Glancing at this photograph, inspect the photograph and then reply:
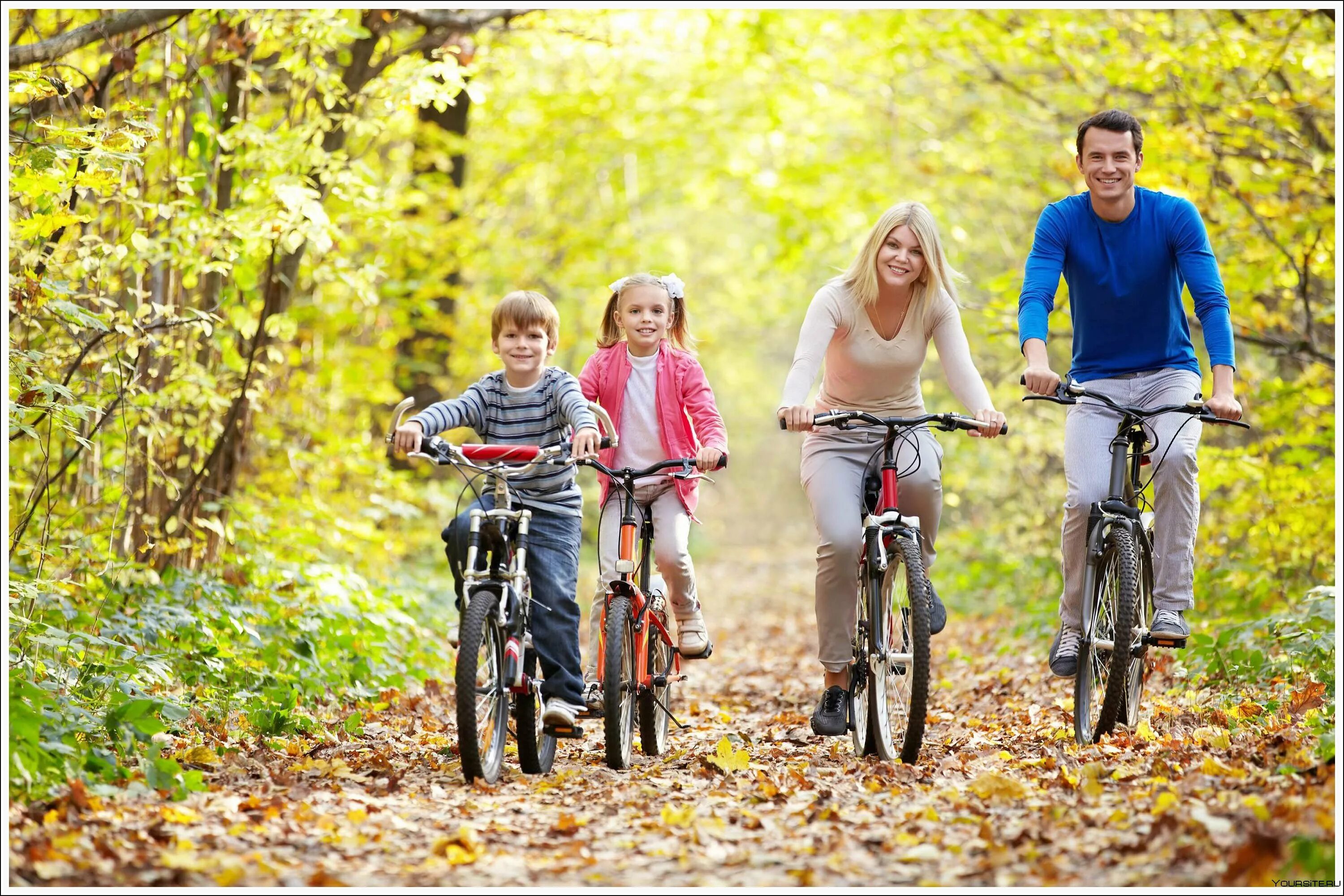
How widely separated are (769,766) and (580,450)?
1.55 metres

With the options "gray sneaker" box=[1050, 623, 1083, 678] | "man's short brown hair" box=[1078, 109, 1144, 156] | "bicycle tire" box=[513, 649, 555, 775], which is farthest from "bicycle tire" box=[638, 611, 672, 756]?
"man's short brown hair" box=[1078, 109, 1144, 156]

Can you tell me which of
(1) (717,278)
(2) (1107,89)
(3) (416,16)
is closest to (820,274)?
(1) (717,278)

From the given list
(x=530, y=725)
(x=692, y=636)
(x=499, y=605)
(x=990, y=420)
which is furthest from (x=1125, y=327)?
(x=530, y=725)

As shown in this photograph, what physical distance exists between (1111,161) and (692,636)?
8.94 ft

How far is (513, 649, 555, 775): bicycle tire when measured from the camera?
4.91m

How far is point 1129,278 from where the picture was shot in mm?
5230

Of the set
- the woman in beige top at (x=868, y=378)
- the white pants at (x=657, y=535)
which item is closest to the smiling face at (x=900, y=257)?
the woman in beige top at (x=868, y=378)

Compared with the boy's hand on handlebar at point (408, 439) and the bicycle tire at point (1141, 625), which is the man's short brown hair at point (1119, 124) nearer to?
the bicycle tire at point (1141, 625)

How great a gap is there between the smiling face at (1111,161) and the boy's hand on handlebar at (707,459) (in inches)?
75.5

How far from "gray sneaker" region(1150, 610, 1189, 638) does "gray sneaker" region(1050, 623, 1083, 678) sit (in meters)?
0.31

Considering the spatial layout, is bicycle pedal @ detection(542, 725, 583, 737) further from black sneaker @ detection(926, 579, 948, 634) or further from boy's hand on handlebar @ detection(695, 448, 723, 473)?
black sneaker @ detection(926, 579, 948, 634)

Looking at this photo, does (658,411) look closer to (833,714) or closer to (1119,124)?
(833,714)

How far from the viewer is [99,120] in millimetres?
5949

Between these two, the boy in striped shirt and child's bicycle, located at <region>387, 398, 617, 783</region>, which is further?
the boy in striped shirt
